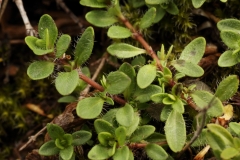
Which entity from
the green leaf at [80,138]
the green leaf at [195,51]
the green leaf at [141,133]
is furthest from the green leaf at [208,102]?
the green leaf at [80,138]

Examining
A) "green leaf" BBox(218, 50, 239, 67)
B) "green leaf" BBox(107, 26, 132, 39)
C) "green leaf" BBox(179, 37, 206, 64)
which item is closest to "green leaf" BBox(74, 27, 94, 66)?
"green leaf" BBox(107, 26, 132, 39)

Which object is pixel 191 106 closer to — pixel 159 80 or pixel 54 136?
pixel 159 80

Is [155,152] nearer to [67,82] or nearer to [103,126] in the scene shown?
[103,126]

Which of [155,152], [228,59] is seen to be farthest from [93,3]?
[155,152]

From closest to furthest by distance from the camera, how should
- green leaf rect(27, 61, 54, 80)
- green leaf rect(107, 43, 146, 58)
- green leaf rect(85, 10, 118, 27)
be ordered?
green leaf rect(27, 61, 54, 80)
green leaf rect(107, 43, 146, 58)
green leaf rect(85, 10, 118, 27)

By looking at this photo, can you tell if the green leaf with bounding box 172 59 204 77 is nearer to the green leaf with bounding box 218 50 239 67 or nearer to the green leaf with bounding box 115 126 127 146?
the green leaf with bounding box 218 50 239 67

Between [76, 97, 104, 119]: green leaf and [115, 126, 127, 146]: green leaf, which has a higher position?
[76, 97, 104, 119]: green leaf
